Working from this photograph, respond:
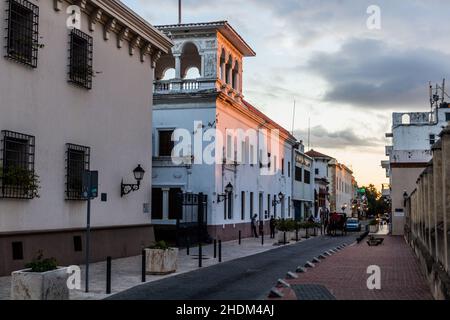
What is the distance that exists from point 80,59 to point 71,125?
2.15m

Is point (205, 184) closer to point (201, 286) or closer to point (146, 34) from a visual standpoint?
point (146, 34)

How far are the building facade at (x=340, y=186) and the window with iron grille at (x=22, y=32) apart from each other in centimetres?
7407

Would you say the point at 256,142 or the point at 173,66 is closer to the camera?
the point at 173,66

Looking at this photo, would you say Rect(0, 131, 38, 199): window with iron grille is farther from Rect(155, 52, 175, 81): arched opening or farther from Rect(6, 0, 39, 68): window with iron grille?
Rect(155, 52, 175, 81): arched opening

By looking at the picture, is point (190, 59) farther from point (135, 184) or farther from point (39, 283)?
point (39, 283)

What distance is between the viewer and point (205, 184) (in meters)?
31.3

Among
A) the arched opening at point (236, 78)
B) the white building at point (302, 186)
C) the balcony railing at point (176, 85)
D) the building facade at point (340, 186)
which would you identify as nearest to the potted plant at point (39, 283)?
the balcony railing at point (176, 85)

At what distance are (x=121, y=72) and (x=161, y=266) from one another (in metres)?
8.58

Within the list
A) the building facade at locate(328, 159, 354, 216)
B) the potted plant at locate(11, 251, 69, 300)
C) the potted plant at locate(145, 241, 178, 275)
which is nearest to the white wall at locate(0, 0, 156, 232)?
the potted plant at locate(145, 241, 178, 275)

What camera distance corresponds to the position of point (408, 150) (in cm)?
5106

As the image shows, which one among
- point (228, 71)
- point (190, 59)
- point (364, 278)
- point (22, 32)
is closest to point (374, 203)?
point (228, 71)

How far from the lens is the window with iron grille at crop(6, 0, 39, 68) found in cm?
1534

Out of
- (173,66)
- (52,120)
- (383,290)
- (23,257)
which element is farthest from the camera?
(173,66)
